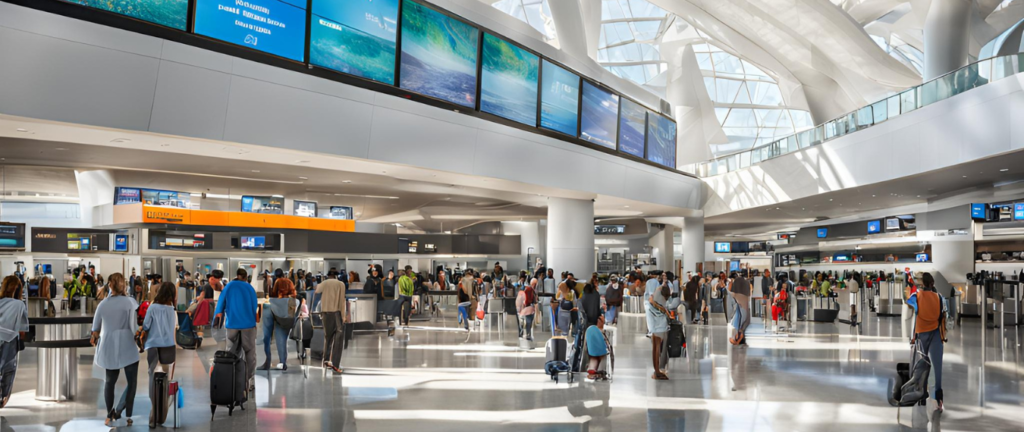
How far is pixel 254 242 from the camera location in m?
24.8

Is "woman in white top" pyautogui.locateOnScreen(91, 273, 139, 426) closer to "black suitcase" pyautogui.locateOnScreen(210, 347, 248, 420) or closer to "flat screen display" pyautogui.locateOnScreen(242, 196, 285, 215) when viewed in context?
"black suitcase" pyautogui.locateOnScreen(210, 347, 248, 420)

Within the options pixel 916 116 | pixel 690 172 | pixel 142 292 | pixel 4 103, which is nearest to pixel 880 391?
pixel 916 116

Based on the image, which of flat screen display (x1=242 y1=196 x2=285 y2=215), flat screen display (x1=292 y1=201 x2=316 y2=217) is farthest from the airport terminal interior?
flat screen display (x1=242 y1=196 x2=285 y2=215)

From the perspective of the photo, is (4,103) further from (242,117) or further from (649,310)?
(649,310)

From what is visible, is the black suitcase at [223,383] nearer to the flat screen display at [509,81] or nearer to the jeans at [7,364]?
the jeans at [7,364]

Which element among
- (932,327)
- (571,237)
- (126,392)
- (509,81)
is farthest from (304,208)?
(932,327)

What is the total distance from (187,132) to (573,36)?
13428 mm

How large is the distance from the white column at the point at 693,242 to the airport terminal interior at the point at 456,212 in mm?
159

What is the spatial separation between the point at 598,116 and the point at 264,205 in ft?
41.0

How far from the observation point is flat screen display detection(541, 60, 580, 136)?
18.8 m

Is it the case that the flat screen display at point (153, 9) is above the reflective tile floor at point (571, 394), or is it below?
above

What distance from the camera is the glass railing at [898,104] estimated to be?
14.3 meters

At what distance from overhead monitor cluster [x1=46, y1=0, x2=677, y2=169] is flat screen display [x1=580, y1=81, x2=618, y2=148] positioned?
0.03 m

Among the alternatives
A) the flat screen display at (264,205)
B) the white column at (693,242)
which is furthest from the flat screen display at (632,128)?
the flat screen display at (264,205)
